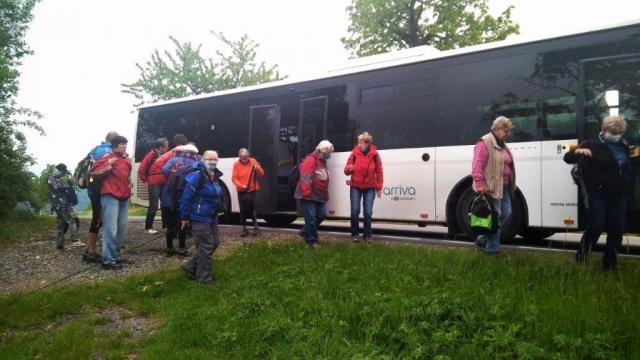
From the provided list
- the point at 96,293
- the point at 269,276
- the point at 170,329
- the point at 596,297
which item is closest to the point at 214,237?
the point at 269,276

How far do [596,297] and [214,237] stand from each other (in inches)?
173

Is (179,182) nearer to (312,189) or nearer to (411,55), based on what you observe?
(312,189)

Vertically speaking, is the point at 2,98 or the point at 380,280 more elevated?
the point at 2,98

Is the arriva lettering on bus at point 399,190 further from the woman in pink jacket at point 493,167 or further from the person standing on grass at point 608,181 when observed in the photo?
the person standing on grass at point 608,181

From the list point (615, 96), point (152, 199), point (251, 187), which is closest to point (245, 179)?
point (251, 187)

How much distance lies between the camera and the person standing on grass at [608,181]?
4801 mm

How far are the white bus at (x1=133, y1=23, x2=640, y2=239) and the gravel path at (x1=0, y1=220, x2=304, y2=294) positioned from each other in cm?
208

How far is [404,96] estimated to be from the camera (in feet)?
26.5

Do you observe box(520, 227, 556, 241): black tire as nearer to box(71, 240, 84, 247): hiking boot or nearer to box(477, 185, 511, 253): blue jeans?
box(477, 185, 511, 253): blue jeans

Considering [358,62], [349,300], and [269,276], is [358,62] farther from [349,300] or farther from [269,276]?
[349,300]

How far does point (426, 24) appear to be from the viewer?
19078 mm

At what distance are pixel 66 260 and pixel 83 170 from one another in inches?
59.6

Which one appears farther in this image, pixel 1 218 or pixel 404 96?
pixel 1 218

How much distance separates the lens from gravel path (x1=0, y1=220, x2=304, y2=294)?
6383 millimetres
